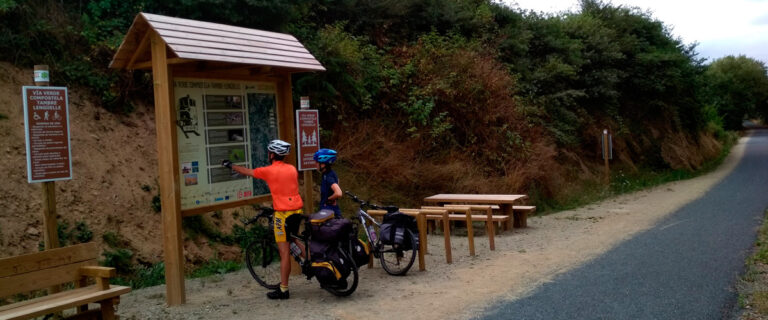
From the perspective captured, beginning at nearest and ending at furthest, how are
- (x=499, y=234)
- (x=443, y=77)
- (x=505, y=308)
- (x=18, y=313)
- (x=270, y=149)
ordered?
1. (x=18, y=313)
2. (x=505, y=308)
3. (x=270, y=149)
4. (x=499, y=234)
5. (x=443, y=77)

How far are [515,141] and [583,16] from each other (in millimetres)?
12613

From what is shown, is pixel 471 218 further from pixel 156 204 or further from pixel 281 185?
pixel 156 204

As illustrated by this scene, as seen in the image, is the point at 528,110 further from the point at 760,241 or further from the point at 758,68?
the point at 758,68

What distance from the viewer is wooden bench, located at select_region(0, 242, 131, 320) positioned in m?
5.11

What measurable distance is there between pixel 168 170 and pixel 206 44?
4.76 ft

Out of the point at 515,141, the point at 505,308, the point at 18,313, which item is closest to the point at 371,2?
the point at 515,141

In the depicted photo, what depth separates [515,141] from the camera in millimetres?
17266

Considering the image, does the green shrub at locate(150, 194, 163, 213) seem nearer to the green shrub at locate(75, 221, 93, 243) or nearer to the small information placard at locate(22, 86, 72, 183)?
the green shrub at locate(75, 221, 93, 243)

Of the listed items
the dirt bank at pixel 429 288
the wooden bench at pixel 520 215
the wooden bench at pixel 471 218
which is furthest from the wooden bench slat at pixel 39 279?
the wooden bench at pixel 520 215

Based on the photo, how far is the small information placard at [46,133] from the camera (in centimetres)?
563

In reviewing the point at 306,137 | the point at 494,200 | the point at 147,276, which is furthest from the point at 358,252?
the point at 494,200

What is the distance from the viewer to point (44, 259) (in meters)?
5.41

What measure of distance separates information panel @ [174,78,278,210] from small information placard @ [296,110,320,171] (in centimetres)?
34

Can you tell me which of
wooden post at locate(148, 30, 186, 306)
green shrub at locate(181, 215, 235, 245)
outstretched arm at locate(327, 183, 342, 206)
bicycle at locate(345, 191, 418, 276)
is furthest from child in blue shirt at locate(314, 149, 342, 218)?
green shrub at locate(181, 215, 235, 245)
